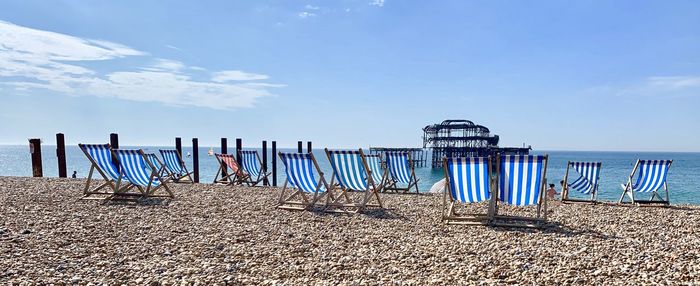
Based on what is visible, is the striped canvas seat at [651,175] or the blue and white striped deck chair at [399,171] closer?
the striped canvas seat at [651,175]

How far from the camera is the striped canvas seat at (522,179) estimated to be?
4.72m

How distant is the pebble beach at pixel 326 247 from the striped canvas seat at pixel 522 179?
37 cm

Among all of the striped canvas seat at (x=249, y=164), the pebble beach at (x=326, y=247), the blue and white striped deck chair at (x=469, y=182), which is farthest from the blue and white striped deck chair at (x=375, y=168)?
the striped canvas seat at (x=249, y=164)

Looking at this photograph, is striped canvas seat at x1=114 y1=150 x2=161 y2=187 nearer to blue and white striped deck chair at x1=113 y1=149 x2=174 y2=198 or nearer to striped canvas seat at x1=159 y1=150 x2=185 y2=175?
blue and white striped deck chair at x1=113 y1=149 x2=174 y2=198

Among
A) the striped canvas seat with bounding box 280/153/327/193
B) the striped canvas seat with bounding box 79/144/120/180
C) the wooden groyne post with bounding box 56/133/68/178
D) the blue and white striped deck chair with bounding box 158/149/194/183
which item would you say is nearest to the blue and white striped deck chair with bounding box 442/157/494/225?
the striped canvas seat with bounding box 280/153/327/193

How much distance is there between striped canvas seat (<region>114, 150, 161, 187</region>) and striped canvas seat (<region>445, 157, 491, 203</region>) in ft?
14.3

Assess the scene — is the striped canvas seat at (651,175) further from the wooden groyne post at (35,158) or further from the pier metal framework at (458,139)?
the pier metal framework at (458,139)

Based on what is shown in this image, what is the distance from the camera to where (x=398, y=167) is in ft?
28.7

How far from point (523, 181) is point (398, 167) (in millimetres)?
4071

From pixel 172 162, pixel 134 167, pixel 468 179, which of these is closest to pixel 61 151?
pixel 172 162

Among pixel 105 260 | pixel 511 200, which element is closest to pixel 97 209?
pixel 105 260

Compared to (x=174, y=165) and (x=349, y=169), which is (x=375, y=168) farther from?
(x=174, y=165)

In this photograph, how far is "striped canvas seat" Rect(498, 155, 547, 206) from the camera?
472 centimetres

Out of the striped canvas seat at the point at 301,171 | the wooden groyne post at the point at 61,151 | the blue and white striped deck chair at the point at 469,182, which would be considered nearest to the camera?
the blue and white striped deck chair at the point at 469,182
